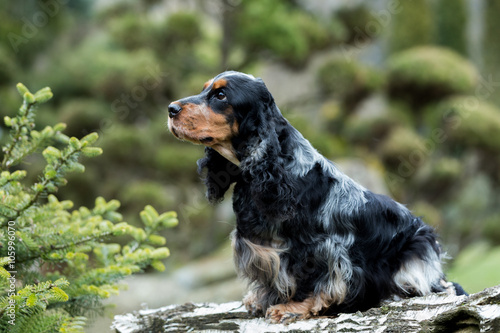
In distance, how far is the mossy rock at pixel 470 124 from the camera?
1236 centimetres

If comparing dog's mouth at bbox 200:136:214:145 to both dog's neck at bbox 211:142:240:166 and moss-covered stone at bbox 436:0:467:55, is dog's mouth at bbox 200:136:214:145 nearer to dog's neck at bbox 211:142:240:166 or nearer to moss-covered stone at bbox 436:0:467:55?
dog's neck at bbox 211:142:240:166

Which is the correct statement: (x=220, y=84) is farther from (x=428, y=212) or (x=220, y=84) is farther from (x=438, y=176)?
(x=438, y=176)

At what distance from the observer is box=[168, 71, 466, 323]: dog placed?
3527 millimetres

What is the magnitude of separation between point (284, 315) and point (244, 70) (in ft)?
28.7

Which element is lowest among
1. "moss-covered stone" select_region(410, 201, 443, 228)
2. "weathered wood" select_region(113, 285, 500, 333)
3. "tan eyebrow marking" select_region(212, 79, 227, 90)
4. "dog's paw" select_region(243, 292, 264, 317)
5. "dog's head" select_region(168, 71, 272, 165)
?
"weathered wood" select_region(113, 285, 500, 333)

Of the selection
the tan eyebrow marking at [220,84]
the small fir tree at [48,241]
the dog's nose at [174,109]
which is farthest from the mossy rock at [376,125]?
the dog's nose at [174,109]

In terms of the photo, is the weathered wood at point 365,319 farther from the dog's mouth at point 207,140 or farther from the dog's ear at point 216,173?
the dog's mouth at point 207,140

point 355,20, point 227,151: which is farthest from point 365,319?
point 355,20

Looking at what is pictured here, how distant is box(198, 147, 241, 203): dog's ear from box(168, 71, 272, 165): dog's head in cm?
32

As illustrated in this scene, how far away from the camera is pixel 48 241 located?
3787mm

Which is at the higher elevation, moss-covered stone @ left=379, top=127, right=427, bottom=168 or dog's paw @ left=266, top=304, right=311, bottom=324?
moss-covered stone @ left=379, top=127, right=427, bottom=168

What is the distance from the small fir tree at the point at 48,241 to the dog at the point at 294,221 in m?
0.82

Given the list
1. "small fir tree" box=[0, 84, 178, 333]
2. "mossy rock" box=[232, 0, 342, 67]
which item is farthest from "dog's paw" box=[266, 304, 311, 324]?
"mossy rock" box=[232, 0, 342, 67]

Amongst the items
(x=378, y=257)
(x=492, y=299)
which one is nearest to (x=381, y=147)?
(x=378, y=257)
